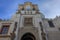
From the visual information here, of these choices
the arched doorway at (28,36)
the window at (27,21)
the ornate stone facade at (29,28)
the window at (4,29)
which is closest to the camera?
the ornate stone facade at (29,28)

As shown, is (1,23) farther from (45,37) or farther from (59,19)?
(59,19)

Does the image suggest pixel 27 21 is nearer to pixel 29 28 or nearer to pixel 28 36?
pixel 29 28

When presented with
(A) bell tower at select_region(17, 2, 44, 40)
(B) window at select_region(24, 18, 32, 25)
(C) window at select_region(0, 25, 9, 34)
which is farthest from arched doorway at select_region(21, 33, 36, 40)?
(C) window at select_region(0, 25, 9, 34)

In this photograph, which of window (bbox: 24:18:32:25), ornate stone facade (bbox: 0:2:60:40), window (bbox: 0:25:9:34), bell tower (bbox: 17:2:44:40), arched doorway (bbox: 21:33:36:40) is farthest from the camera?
window (bbox: 24:18:32:25)

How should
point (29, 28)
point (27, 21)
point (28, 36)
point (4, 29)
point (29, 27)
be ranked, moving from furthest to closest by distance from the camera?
point (27, 21), point (4, 29), point (29, 27), point (29, 28), point (28, 36)

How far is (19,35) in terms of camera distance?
23.0 meters

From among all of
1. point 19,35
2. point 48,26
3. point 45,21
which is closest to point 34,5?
point 45,21

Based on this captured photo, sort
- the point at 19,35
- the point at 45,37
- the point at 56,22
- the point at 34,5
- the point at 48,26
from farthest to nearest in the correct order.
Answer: the point at 34,5 → the point at 56,22 → the point at 48,26 → the point at 19,35 → the point at 45,37

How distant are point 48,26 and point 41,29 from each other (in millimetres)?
2569

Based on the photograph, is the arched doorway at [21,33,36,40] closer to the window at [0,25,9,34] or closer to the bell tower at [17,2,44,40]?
the bell tower at [17,2,44,40]

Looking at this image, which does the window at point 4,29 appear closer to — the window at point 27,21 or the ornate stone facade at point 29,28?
the ornate stone facade at point 29,28

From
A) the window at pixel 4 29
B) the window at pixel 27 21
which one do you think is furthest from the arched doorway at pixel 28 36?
the window at pixel 4 29

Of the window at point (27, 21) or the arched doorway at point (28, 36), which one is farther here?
the window at point (27, 21)

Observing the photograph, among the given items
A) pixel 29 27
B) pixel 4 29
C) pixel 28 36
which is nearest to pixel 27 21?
pixel 29 27
